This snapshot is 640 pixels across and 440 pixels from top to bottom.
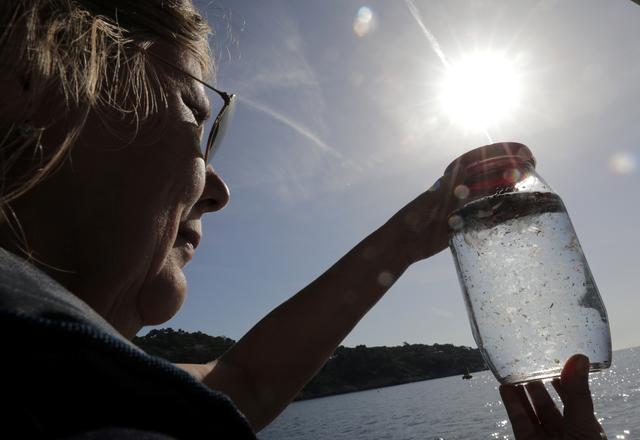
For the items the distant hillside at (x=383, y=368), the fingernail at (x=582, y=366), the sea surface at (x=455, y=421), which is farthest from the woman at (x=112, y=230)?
the distant hillside at (x=383, y=368)

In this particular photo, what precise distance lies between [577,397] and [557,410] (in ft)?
1.01

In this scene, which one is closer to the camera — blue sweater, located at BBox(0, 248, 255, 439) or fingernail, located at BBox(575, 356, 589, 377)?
blue sweater, located at BBox(0, 248, 255, 439)

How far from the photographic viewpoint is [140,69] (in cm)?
139

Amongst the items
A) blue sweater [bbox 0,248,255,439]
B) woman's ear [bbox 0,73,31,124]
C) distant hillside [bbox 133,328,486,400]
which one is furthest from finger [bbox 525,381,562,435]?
distant hillside [bbox 133,328,486,400]

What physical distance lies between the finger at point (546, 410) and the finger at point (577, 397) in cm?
19

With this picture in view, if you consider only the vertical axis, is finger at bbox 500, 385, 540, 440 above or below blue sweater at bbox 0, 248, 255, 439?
below

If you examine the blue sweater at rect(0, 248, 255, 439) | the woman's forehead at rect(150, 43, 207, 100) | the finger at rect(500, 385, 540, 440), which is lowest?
the finger at rect(500, 385, 540, 440)

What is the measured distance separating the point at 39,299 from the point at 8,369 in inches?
4.7

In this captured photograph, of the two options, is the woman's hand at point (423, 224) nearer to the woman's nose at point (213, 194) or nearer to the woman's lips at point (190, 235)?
the woman's nose at point (213, 194)

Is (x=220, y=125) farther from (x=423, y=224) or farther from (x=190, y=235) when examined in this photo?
(x=423, y=224)

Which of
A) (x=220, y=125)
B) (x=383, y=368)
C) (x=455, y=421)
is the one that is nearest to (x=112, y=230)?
(x=220, y=125)

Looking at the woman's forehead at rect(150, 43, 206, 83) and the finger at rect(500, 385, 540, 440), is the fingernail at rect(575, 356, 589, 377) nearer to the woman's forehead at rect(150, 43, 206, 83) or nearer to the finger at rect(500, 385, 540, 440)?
the finger at rect(500, 385, 540, 440)

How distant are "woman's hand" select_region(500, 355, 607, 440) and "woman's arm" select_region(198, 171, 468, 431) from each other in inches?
28.6

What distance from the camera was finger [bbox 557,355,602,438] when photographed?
4.91 ft
